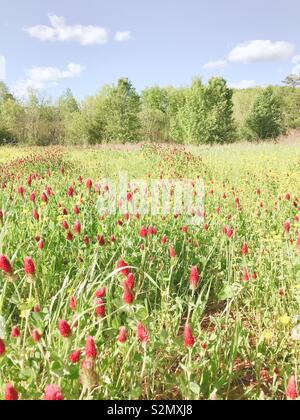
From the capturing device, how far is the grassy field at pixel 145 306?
148 cm

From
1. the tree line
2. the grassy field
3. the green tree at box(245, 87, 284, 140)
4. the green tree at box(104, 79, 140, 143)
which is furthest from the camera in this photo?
the green tree at box(245, 87, 284, 140)

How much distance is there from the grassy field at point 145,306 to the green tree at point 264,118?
1217 inches

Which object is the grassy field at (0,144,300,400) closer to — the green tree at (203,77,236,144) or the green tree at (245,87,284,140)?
the green tree at (203,77,236,144)

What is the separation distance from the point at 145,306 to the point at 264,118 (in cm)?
3430

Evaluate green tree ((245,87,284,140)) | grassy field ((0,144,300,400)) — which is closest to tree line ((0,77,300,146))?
green tree ((245,87,284,140))

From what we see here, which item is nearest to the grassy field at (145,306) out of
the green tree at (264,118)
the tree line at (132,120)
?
the tree line at (132,120)

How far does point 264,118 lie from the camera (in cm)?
3328

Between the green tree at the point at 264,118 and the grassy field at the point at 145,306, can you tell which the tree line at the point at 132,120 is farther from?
the grassy field at the point at 145,306

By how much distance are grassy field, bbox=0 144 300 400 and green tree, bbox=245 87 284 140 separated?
30.9 meters

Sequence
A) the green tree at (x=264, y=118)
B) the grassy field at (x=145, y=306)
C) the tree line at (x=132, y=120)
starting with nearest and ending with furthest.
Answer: the grassy field at (x=145, y=306), the tree line at (x=132, y=120), the green tree at (x=264, y=118)

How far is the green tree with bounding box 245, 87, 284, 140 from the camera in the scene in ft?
108

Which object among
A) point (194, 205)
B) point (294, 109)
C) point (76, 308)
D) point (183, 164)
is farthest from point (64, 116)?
point (76, 308)
